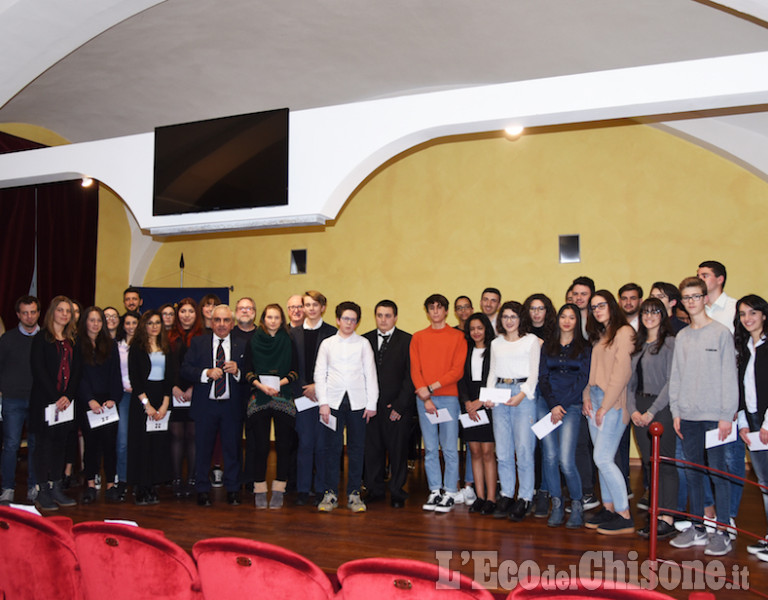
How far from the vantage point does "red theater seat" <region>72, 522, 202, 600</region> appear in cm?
200

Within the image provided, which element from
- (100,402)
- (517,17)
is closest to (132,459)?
(100,402)

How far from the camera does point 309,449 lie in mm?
4734

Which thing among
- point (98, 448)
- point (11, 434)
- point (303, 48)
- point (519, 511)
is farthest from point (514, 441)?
point (303, 48)

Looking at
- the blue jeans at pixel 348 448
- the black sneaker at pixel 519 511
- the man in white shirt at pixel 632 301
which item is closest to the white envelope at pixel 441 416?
the blue jeans at pixel 348 448

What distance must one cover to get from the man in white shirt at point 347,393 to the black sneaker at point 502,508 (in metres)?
0.97

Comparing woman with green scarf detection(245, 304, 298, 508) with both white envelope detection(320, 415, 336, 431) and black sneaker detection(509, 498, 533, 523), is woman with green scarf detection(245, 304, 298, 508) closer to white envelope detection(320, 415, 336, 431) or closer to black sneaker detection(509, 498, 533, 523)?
white envelope detection(320, 415, 336, 431)

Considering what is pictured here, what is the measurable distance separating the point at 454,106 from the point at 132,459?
3.42 meters

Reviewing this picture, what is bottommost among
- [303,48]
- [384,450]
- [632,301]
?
[384,450]

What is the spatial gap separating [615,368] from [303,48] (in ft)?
13.2

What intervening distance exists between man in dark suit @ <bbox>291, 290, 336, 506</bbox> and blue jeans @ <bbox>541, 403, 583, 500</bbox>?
5.40 ft

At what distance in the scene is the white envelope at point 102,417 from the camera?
475 centimetres

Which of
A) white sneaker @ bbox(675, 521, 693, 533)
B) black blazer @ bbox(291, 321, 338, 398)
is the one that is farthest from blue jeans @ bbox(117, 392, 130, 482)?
white sneaker @ bbox(675, 521, 693, 533)

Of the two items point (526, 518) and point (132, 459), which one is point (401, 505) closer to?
point (526, 518)

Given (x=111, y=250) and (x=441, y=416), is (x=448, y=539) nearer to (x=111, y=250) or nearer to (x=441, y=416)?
(x=441, y=416)
